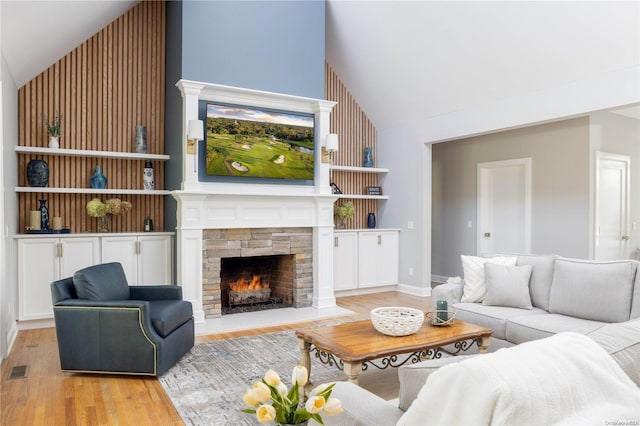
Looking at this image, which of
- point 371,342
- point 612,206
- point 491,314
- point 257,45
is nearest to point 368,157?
point 257,45

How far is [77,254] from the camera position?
5.03 m

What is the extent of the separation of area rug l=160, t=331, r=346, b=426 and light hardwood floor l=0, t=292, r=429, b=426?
113 mm

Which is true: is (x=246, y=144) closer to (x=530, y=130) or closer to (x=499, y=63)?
(x=499, y=63)

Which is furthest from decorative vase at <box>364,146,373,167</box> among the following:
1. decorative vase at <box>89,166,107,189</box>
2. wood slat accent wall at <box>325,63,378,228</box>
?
decorative vase at <box>89,166,107,189</box>

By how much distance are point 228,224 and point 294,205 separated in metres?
0.91

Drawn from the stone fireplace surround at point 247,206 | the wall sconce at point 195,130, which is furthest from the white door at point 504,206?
the wall sconce at point 195,130

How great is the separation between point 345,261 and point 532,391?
18.6 feet

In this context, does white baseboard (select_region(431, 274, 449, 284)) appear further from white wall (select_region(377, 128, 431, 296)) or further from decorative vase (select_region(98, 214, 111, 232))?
decorative vase (select_region(98, 214, 111, 232))

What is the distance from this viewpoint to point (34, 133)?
527 centimetres

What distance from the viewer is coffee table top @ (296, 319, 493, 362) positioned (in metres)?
2.80

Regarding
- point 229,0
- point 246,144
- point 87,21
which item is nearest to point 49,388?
point 246,144

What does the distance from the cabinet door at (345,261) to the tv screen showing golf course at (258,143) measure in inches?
48.3

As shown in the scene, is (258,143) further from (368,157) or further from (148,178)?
(368,157)

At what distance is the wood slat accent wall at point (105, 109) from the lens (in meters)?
5.31
